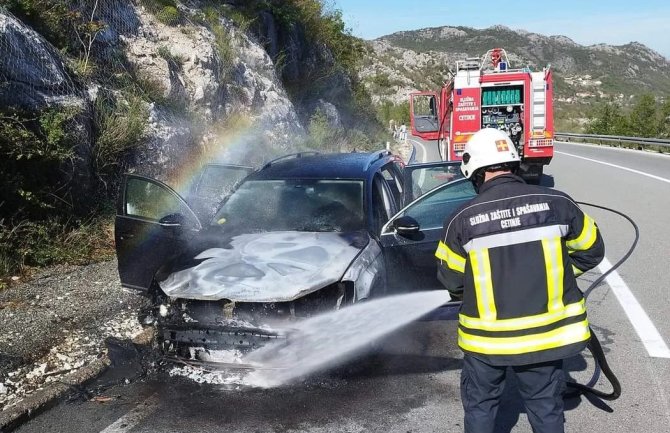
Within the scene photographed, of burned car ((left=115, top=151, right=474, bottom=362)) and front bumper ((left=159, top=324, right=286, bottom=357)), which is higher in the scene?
burned car ((left=115, top=151, right=474, bottom=362))

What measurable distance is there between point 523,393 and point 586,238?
75 centimetres

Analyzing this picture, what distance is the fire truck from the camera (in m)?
13.2

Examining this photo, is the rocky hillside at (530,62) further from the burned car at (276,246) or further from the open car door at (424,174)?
the burned car at (276,246)

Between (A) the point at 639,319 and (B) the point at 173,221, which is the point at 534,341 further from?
(B) the point at 173,221

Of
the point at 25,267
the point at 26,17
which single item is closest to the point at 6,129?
the point at 25,267

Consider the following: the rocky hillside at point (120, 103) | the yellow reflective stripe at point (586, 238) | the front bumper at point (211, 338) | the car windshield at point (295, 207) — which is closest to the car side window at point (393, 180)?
the car windshield at point (295, 207)

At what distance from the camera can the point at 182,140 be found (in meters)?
10.2

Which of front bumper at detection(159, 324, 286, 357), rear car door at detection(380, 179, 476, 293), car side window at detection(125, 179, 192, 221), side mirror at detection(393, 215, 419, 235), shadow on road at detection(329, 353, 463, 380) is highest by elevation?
car side window at detection(125, 179, 192, 221)

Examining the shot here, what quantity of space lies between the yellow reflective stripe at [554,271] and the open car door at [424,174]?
3250 mm

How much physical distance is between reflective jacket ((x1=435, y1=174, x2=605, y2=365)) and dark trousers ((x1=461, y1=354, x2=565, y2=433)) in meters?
0.08

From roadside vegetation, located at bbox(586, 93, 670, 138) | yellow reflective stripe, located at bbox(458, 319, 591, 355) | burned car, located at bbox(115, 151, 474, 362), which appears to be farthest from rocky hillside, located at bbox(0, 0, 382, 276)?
roadside vegetation, located at bbox(586, 93, 670, 138)

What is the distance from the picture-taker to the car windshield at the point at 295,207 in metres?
4.98

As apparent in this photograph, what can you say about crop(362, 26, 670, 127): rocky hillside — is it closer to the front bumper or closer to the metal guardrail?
the metal guardrail

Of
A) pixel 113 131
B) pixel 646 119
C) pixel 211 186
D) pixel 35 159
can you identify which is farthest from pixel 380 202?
pixel 646 119
